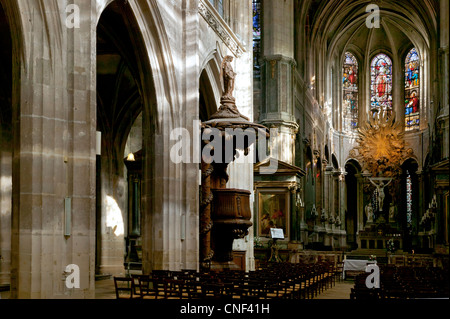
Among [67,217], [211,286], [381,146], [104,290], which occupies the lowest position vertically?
[104,290]

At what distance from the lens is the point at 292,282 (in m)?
13.3

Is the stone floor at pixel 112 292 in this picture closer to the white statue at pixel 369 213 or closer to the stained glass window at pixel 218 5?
the stained glass window at pixel 218 5

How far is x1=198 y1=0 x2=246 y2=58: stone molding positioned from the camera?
19125 mm

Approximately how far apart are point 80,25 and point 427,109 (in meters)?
37.4

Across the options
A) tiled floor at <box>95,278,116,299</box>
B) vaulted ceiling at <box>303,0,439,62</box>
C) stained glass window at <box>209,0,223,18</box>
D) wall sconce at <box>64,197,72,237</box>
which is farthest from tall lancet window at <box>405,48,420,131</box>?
wall sconce at <box>64,197,72,237</box>

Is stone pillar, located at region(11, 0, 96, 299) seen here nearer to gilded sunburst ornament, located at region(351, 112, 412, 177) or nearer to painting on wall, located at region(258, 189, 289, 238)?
painting on wall, located at region(258, 189, 289, 238)

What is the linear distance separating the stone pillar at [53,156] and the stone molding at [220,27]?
806 centimetres

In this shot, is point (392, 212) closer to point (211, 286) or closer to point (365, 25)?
point (365, 25)

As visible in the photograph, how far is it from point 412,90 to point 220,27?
100ft

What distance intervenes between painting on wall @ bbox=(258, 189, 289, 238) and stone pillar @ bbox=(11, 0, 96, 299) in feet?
61.7

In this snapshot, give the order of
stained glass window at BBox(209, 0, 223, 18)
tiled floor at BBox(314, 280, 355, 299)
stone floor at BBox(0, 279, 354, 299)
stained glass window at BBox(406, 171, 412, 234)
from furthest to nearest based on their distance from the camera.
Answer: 1. stained glass window at BBox(406, 171, 412, 234)
2. stained glass window at BBox(209, 0, 223, 18)
3. tiled floor at BBox(314, 280, 355, 299)
4. stone floor at BBox(0, 279, 354, 299)

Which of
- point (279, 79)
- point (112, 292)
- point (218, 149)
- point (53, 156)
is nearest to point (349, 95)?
point (279, 79)

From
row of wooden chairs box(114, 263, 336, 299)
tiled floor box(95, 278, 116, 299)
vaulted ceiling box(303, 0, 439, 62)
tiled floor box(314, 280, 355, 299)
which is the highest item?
vaulted ceiling box(303, 0, 439, 62)

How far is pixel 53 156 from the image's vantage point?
10750 millimetres
